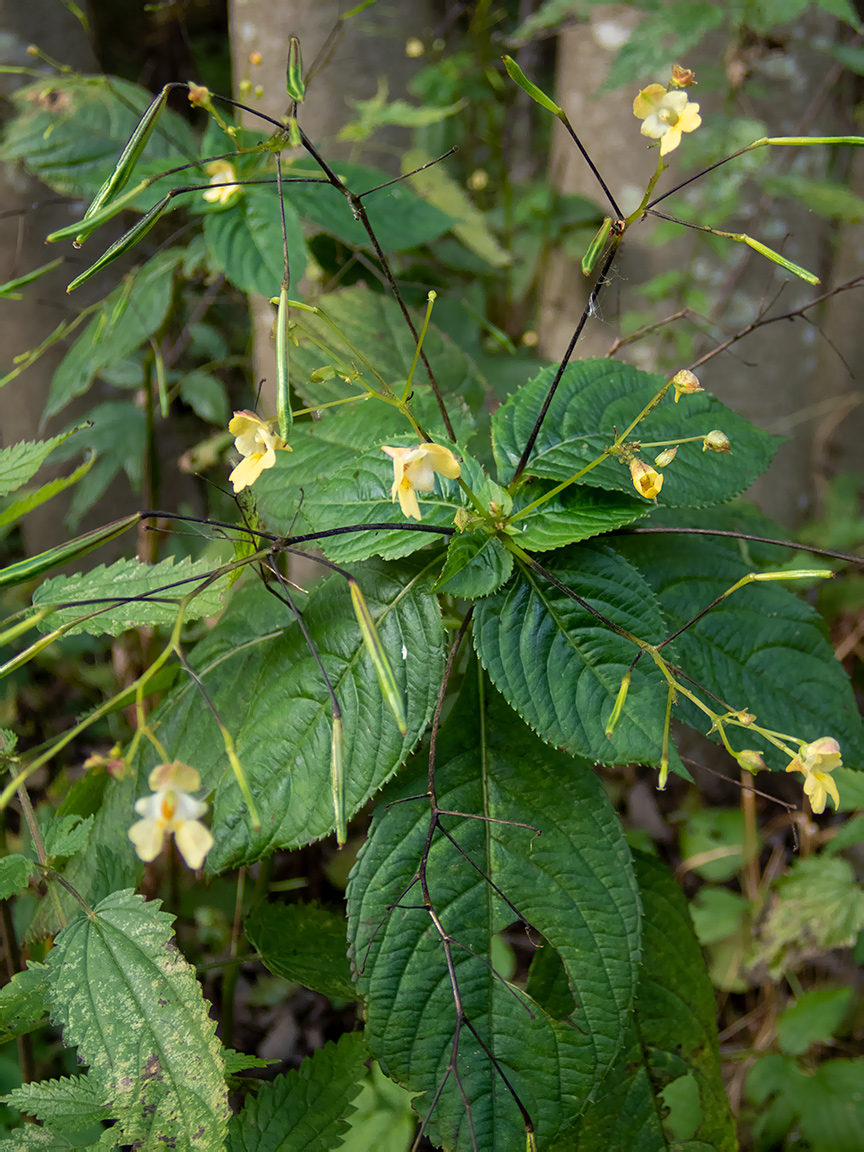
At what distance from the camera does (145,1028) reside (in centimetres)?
64

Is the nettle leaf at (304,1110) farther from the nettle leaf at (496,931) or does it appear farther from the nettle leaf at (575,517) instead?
the nettle leaf at (575,517)

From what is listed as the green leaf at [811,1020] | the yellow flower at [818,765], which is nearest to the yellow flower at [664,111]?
the yellow flower at [818,765]

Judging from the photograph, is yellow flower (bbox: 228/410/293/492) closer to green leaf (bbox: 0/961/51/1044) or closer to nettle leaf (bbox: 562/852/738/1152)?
green leaf (bbox: 0/961/51/1044)

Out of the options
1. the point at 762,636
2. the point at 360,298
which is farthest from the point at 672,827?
the point at 360,298

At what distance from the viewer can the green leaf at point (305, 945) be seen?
85 cm

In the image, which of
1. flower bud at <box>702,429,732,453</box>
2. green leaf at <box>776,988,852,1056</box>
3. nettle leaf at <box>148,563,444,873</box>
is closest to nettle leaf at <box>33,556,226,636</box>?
nettle leaf at <box>148,563,444,873</box>

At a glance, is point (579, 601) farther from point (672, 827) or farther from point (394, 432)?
point (672, 827)

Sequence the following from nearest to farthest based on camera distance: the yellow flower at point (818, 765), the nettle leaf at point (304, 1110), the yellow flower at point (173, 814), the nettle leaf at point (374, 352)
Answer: the yellow flower at point (173, 814), the yellow flower at point (818, 765), the nettle leaf at point (304, 1110), the nettle leaf at point (374, 352)

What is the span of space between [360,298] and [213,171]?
0.89 feet

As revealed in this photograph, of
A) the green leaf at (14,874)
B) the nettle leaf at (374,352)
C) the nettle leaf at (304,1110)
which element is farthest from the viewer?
the nettle leaf at (374,352)

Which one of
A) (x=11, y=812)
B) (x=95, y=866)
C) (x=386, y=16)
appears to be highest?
(x=386, y=16)

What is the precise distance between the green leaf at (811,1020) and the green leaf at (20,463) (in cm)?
152

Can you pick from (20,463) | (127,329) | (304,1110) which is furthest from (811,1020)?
(127,329)

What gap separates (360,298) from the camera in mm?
1124
